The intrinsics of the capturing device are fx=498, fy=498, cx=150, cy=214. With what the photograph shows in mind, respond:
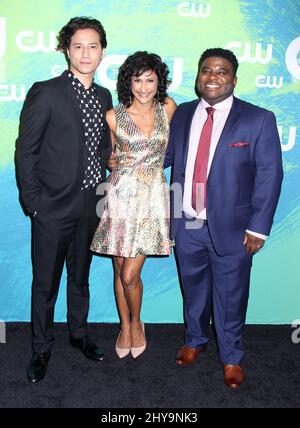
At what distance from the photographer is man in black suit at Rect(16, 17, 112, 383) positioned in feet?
8.50

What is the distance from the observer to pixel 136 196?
9.16 feet

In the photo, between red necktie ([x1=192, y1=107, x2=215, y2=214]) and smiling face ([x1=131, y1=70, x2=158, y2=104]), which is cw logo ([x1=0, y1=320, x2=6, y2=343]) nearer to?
red necktie ([x1=192, y1=107, x2=215, y2=214])

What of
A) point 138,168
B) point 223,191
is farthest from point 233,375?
point 138,168

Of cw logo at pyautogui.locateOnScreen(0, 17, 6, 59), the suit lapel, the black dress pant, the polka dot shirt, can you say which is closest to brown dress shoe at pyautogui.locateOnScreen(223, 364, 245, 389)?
the black dress pant

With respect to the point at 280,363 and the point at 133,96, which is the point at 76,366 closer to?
the point at 280,363

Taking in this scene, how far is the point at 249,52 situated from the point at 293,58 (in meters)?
0.29

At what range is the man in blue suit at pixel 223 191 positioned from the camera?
2553 mm

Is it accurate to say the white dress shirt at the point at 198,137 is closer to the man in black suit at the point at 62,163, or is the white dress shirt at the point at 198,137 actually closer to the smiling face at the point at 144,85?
the smiling face at the point at 144,85

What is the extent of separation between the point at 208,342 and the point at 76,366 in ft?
2.94

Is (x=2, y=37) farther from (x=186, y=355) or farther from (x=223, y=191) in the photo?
(x=186, y=355)

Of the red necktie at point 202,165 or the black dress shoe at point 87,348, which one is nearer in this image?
the red necktie at point 202,165

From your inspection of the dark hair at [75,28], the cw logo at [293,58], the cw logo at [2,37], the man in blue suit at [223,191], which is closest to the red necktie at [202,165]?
the man in blue suit at [223,191]

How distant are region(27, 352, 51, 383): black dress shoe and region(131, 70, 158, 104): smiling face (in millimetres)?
1575

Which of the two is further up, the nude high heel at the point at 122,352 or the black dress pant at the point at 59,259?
the black dress pant at the point at 59,259
